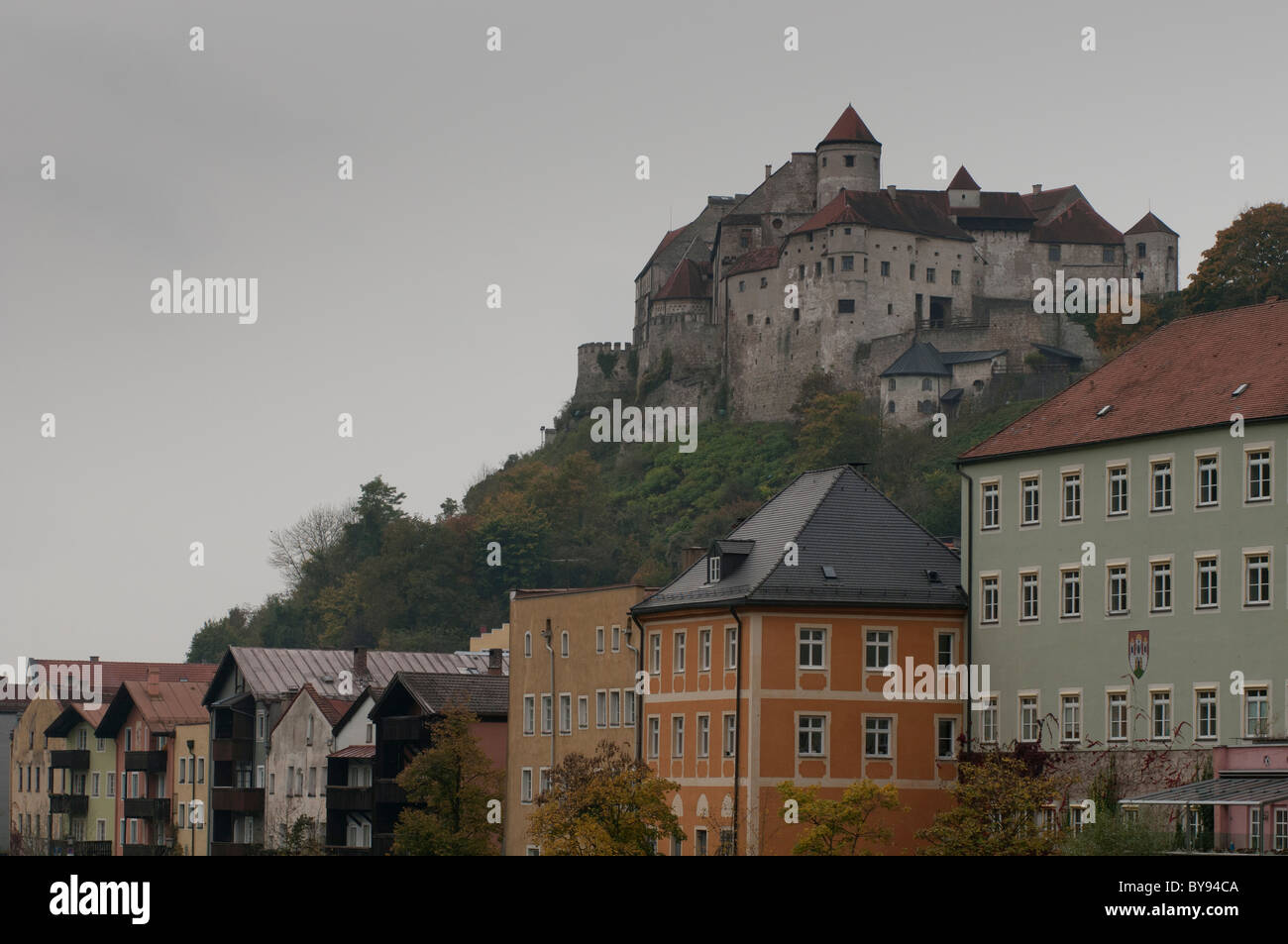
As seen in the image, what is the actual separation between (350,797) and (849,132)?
10404 centimetres

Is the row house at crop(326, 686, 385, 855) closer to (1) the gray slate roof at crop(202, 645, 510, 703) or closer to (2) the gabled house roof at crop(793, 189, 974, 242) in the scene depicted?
(1) the gray slate roof at crop(202, 645, 510, 703)

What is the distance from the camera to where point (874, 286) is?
164000 mm

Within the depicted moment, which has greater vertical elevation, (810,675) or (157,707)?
(157,707)

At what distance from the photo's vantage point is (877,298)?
163875 mm

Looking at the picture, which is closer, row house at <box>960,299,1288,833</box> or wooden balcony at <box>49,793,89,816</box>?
row house at <box>960,299,1288,833</box>

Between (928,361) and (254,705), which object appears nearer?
(254,705)

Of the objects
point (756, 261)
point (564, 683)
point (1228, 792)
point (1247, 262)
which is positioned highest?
point (756, 261)

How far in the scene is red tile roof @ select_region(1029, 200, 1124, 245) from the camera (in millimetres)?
170000

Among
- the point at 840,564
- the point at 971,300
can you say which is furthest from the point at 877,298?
the point at 840,564

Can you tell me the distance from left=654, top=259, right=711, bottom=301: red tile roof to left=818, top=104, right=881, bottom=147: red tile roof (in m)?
15.3

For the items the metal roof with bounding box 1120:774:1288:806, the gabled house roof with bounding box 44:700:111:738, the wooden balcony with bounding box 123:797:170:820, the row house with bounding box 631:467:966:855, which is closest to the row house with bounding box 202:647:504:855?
the wooden balcony with bounding box 123:797:170:820

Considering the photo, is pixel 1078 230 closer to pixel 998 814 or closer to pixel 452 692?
pixel 452 692

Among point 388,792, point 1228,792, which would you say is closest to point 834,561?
point 1228,792
